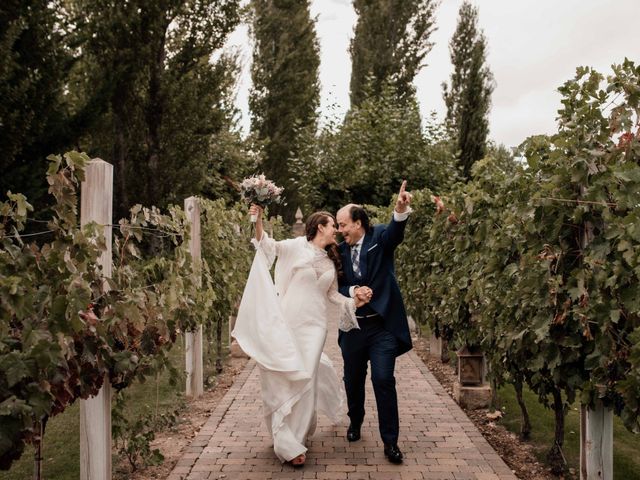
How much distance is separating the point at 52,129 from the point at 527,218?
35.1 ft

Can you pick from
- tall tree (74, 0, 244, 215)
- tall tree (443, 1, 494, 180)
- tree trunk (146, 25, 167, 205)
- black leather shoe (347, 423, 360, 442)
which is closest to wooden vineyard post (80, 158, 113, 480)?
black leather shoe (347, 423, 360, 442)

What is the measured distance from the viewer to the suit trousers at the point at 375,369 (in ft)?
16.5

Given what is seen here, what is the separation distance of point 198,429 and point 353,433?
4.89 ft

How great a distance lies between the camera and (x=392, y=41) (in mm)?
28750

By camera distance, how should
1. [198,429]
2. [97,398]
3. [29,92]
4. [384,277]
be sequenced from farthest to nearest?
[29,92] < [198,429] < [384,277] < [97,398]

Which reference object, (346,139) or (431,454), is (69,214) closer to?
(431,454)

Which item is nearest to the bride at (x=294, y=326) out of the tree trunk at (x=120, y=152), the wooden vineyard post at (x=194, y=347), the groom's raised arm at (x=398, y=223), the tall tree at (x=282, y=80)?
the groom's raised arm at (x=398, y=223)

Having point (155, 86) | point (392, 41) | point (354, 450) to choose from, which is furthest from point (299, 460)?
point (392, 41)

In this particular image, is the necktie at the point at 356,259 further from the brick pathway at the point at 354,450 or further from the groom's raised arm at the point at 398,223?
the brick pathway at the point at 354,450

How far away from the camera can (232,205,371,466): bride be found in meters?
5.04

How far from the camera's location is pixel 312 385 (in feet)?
17.0

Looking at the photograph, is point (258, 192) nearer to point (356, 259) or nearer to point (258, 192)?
point (258, 192)

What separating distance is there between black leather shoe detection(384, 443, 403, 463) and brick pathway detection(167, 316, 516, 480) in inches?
2.1

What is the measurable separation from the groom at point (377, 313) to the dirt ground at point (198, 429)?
995 millimetres
